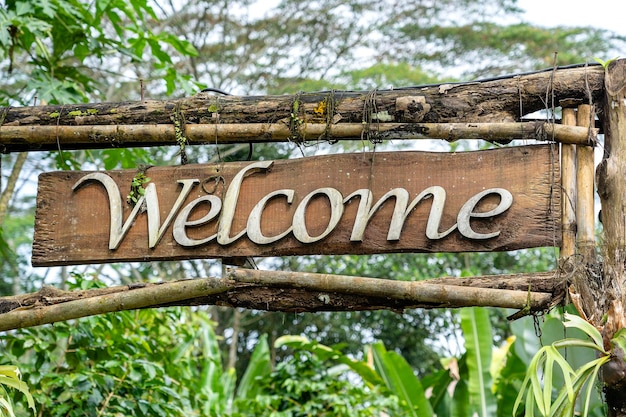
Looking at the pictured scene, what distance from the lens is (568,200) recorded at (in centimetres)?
256

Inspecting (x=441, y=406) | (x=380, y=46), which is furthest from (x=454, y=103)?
(x=380, y=46)

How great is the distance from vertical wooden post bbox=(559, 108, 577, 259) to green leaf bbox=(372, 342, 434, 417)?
3.08 metres

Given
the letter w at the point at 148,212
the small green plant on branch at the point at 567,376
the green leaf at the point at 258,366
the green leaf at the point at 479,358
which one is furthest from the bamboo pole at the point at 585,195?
the green leaf at the point at 258,366

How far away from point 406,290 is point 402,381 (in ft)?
10.6

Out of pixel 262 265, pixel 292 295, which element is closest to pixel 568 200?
pixel 292 295

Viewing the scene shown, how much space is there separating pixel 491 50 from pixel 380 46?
1554 mm

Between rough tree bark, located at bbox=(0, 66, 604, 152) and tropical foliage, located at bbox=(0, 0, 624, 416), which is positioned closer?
rough tree bark, located at bbox=(0, 66, 604, 152)

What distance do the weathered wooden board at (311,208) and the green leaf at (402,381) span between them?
9.87 feet

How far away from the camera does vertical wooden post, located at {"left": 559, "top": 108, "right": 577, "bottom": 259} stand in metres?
2.53

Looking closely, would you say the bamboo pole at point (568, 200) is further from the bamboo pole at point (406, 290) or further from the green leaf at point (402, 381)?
the green leaf at point (402, 381)

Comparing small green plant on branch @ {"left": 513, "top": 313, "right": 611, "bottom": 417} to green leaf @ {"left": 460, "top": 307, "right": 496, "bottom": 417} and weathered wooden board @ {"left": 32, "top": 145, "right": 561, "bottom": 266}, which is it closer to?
weathered wooden board @ {"left": 32, "top": 145, "right": 561, "bottom": 266}

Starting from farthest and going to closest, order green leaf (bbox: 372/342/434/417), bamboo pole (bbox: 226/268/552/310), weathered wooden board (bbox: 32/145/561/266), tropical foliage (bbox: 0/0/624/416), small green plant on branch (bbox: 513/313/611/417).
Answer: green leaf (bbox: 372/342/434/417)
tropical foliage (bbox: 0/0/624/416)
weathered wooden board (bbox: 32/145/561/266)
bamboo pole (bbox: 226/268/552/310)
small green plant on branch (bbox: 513/313/611/417)

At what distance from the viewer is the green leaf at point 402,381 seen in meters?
5.47

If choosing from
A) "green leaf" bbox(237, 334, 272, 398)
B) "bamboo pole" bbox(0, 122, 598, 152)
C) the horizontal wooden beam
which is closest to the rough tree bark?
"bamboo pole" bbox(0, 122, 598, 152)
